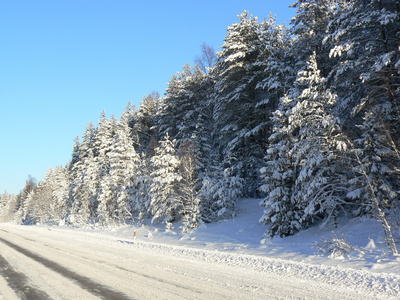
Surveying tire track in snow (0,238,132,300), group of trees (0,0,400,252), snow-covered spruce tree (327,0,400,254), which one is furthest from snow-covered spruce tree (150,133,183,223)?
snow-covered spruce tree (327,0,400,254)

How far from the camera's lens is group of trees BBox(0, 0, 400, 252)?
1305 cm

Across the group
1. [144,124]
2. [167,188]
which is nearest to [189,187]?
[167,188]

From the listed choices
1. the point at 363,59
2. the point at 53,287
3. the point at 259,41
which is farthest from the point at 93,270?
the point at 259,41

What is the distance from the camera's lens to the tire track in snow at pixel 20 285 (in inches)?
256

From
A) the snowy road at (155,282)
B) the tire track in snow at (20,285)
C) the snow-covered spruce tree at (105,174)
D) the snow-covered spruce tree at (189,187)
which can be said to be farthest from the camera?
the snow-covered spruce tree at (105,174)

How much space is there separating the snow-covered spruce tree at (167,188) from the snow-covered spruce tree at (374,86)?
49.4 feet

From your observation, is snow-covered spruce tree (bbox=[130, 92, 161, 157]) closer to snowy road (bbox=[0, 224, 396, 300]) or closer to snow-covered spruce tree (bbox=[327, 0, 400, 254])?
snow-covered spruce tree (bbox=[327, 0, 400, 254])

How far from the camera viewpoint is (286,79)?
22.9m

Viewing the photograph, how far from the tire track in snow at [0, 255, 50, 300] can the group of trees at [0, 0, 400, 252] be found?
34.4 feet

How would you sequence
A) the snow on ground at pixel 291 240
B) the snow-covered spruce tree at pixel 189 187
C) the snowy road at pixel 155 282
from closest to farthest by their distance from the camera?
the snowy road at pixel 155 282, the snow on ground at pixel 291 240, the snow-covered spruce tree at pixel 189 187

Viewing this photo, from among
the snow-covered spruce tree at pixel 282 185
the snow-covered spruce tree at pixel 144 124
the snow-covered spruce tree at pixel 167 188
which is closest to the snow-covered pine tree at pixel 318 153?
the snow-covered spruce tree at pixel 282 185

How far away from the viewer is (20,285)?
7.52m

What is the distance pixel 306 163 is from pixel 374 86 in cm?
469

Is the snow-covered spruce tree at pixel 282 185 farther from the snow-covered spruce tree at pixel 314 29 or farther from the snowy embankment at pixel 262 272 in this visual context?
the snow-covered spruce tree at pixel 314 29
